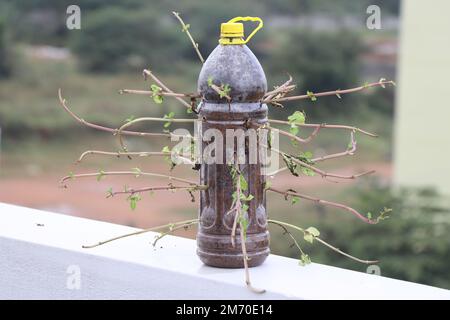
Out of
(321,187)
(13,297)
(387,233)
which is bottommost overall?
(321,187)

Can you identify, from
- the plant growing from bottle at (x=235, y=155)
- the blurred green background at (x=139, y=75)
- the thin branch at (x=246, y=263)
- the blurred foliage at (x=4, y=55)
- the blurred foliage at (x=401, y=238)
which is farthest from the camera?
the blurred foliage at (x=4, y=55)

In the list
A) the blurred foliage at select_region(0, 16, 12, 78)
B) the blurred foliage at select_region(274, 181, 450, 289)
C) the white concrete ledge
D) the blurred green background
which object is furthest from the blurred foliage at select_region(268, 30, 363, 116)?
the white concrete ledge

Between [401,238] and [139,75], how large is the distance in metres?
15.3

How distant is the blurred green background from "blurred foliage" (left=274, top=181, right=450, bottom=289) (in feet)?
17.8

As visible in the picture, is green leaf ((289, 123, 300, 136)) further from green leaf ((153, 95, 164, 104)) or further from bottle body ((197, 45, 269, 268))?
green leaf ((153, 95, 164, 104))

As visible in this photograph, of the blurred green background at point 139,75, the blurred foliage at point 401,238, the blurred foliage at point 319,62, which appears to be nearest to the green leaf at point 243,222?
the blurred foliage at point 401,238

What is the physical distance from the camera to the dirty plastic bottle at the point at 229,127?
177 centimetres

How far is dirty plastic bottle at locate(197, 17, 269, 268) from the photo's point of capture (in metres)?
1.77

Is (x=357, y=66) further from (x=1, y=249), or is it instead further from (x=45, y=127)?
(x=1, y=249)

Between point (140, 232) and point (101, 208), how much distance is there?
12144 millimetres

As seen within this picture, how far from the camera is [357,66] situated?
2067cm

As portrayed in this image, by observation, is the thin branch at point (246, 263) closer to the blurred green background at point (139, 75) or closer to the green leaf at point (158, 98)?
the green leaf at point (158, 98)

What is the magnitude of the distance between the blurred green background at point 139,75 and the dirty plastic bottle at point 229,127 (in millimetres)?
11651
